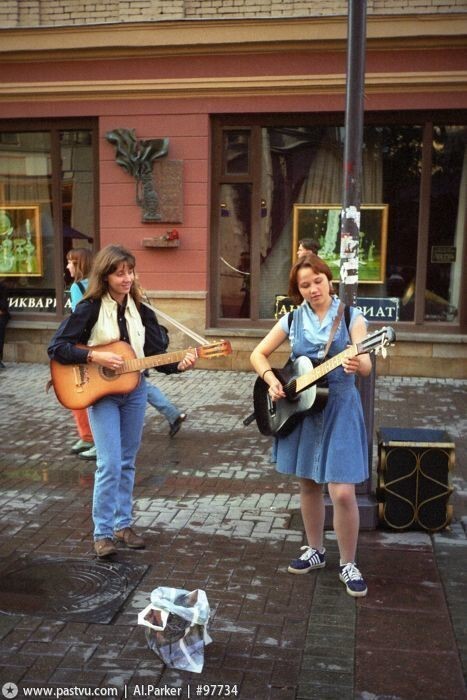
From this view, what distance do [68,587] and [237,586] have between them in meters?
0.97

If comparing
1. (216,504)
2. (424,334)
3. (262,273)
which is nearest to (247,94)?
(262,273)

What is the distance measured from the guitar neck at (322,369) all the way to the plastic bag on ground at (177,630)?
4.15 feet

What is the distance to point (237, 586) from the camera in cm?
429

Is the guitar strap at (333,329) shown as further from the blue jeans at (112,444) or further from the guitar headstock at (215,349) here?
the blue jeans at (112,444)

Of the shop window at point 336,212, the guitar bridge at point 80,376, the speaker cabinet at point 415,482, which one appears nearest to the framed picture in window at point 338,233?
the shop window at point 336,212

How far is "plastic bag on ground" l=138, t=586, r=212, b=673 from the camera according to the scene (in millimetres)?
3400

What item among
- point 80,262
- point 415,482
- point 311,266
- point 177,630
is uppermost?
point 311,266

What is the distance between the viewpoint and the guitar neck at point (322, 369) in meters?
3.83

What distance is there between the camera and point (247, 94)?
36.4 ft

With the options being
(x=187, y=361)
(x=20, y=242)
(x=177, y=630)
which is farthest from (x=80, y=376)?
(x=20, y=242)

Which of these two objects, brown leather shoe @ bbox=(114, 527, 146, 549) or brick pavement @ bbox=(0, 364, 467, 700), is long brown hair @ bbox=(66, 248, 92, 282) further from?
brown leather shoe @ bbox=(114, 527, 146, 549)

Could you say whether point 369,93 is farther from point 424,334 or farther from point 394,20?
point 424,334

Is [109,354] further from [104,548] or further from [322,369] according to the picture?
[322,369]

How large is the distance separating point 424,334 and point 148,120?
5.31 meters
